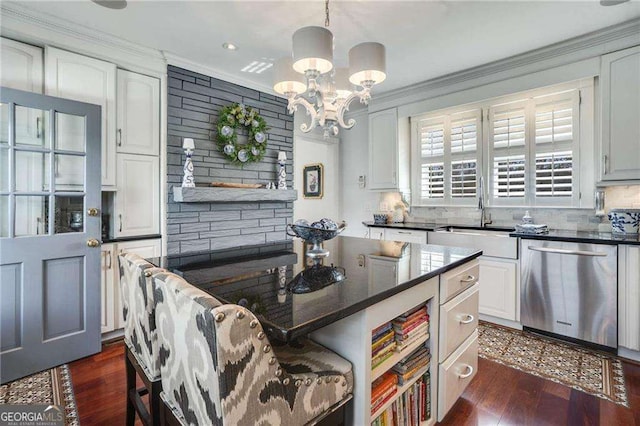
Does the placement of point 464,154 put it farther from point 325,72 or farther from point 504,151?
point 325,72

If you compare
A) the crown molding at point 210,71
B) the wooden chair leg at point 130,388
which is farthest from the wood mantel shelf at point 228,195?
the wooden chair leg at point 130,388

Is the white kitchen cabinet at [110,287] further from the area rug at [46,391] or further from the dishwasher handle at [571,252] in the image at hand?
the dishwasher handle at [571,252]

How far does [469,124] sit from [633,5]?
1.56 m

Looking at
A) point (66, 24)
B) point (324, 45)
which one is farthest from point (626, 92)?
point (66, 24)

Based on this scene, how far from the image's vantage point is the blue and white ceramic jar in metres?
2.69

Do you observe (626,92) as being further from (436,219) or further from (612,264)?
(436,219)

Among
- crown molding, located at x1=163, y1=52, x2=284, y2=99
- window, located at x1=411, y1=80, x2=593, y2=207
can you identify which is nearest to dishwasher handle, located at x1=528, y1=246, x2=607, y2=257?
window, located at x1=411, y1=80, x2=593, y2=207

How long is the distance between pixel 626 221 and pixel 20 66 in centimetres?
505

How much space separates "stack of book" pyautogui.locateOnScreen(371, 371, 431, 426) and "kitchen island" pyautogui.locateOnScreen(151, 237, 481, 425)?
0.04m

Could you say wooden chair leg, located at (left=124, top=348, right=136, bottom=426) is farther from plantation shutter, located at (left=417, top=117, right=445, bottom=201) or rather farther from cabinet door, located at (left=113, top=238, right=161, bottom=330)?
plantation shutter, located at (left=417, top=117, right=445, bottom=201)

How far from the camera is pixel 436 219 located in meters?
4.12

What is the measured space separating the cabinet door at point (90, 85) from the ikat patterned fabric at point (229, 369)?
226cm

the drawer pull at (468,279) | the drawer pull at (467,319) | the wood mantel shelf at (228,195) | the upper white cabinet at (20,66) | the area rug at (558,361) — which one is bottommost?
the area rug at (558,361)

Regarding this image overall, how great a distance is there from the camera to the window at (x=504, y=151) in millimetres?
3088
